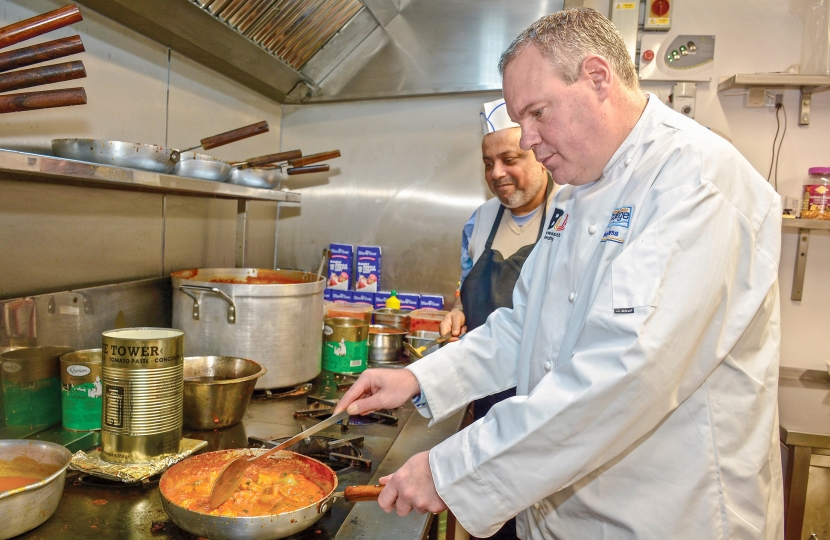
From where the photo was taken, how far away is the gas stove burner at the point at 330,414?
5.09 feet

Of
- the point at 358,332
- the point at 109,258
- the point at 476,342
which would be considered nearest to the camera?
the point at 476,342

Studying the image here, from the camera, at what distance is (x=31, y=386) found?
1.34m

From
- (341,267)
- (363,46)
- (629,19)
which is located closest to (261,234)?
(341,267)

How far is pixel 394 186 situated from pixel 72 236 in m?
1.58

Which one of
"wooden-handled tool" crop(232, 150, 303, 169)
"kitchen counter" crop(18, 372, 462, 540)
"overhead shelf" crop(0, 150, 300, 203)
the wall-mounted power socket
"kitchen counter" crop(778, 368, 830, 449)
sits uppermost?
the wall-mounted power socket

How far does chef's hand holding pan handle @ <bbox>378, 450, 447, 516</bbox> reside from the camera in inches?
35.4

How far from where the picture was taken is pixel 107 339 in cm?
113

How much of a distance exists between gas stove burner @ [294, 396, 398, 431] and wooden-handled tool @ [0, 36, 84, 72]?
39.1 inches

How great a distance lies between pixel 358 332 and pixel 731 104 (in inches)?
87.3

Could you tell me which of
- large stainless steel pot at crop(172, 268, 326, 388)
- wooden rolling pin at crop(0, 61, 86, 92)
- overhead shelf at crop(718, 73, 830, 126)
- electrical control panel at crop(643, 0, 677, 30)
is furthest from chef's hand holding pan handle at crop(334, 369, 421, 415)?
electrical control panel at crop(643, 0, 677, 30)

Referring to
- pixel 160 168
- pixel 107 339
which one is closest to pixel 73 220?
pixel 160 168

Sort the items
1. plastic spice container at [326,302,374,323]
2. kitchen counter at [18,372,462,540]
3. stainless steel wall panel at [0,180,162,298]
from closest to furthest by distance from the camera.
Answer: kitchen counter at [18,372,462,540]
stainless steel wall panel at [0,180,162,298]
plastic spice container at [326,302,374,323]

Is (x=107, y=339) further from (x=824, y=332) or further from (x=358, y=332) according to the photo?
(x=824, y=332)

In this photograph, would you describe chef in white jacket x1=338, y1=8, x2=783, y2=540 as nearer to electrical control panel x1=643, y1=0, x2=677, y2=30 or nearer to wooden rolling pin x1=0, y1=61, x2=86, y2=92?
wooden rolling pin x1=0, y1=61, x2=86, y2=92
